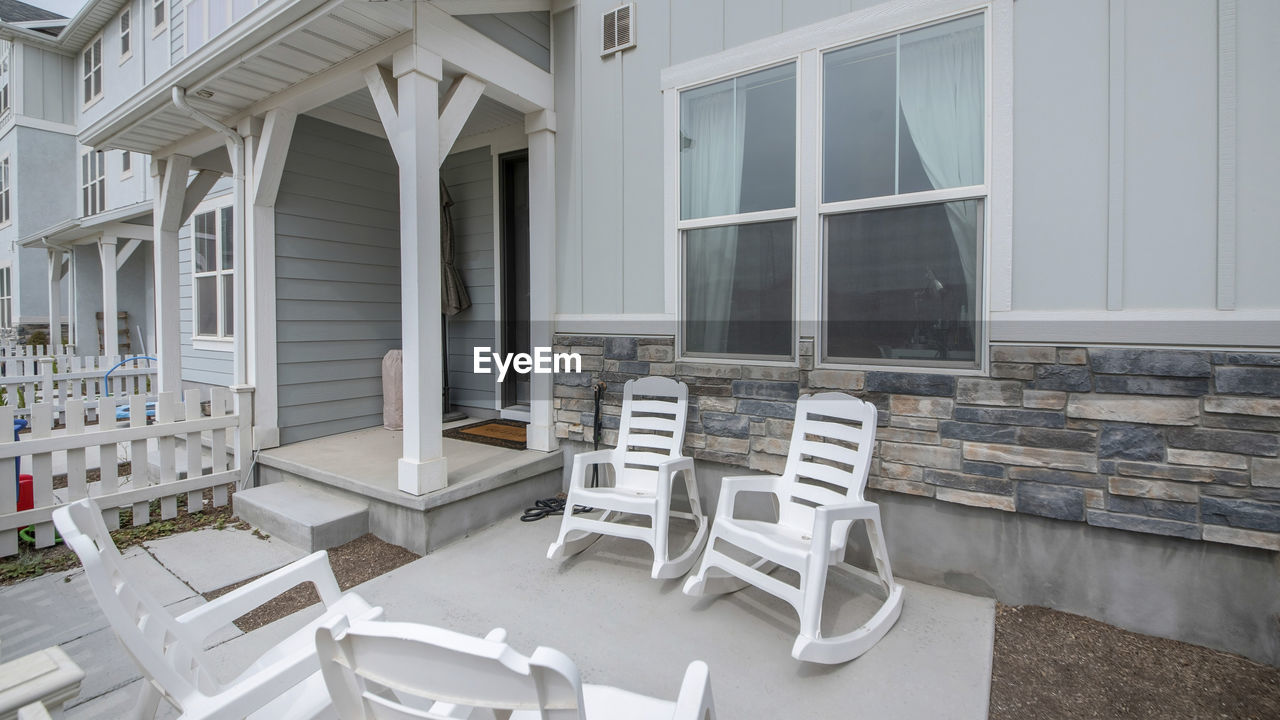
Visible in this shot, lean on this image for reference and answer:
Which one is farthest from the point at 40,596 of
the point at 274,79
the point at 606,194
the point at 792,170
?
the point at 792,170

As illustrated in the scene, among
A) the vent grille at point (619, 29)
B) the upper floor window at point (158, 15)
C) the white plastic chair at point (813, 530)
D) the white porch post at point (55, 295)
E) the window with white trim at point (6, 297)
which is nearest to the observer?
the white plastic chair at point (813, 530)

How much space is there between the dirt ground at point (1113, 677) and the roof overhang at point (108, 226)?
30.6ft

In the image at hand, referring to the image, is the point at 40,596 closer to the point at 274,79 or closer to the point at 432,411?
the point at 432,411

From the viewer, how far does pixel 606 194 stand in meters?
3.94

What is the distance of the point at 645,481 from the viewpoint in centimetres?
341

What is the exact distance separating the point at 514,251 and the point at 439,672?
15.0 feet

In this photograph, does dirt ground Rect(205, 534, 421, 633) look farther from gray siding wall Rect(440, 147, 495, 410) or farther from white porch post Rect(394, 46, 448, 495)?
gray siding wall Rect(440, 147, 495, 410)

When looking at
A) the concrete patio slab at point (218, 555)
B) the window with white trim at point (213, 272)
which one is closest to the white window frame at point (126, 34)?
the window with white trim at point (213, 272)

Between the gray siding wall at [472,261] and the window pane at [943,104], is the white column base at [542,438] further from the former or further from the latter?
the window pane at [943,104]

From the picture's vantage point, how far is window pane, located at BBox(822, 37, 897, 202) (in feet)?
9.77

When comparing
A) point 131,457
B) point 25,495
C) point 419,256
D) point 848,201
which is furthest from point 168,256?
point 848,201

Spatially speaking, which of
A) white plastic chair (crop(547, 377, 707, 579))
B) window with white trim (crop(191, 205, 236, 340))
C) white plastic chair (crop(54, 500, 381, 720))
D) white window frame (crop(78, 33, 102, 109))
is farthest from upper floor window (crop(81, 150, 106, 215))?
white plastic chair (crop(54, 500, 381, 720))

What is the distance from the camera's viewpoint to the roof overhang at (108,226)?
7223mm

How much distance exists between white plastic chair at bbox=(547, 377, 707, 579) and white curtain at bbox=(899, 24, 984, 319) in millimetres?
1643
